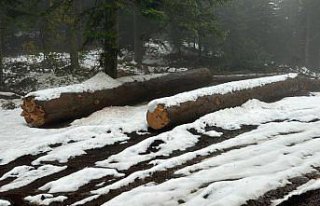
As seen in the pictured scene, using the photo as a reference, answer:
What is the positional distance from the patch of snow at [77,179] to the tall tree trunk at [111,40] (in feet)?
21.2

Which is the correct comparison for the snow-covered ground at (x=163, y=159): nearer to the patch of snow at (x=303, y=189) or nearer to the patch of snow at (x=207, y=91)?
the patch of snow at (x=303, y=189)

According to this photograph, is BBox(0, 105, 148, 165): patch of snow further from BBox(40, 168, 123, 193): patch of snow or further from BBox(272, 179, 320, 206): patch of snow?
BBox(272, 179, 320, 206): patch of snow

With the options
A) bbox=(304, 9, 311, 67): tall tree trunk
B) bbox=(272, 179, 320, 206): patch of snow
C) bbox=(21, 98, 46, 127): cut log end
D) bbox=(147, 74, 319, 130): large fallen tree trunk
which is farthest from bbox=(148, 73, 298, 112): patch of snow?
bbox=(304, 9, 311, 67): tall tree trunk

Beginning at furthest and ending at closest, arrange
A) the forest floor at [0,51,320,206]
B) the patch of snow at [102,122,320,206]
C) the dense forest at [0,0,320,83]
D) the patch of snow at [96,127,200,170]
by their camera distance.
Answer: the dense forest at [0,0,320,83] < the patch of snow at [96,127,200,170] < the forest floor at [0,51,320,206] < the patch of snow at [102,122,320,206]

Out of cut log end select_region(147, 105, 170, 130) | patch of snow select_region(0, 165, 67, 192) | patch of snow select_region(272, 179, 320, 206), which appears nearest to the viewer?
patch of snow select_region(272, 179, 320, 206)

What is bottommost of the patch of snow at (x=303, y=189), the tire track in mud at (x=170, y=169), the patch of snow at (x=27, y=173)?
the patch of snow at (x=27, y=173)

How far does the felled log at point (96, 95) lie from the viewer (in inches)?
435

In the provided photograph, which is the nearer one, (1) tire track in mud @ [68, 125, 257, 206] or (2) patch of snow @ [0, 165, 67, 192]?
(1) tire track in mud @ [68, 125, 257, 206]

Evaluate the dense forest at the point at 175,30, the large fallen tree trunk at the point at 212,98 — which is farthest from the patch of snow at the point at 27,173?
the dense forest at the point at 175,30

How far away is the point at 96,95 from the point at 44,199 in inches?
233

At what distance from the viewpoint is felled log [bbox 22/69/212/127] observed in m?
11.0

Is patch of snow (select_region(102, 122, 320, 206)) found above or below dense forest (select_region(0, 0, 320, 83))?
below

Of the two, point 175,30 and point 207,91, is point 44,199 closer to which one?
point 207,91

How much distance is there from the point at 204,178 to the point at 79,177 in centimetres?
228
